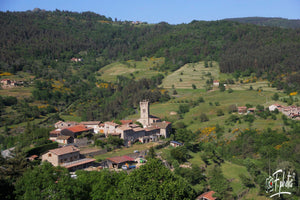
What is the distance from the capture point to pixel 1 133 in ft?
201

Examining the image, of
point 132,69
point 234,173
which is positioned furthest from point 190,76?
point 234,173

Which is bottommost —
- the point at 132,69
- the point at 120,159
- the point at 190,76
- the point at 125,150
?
the point at 125,150

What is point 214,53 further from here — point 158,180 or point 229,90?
point 158,180

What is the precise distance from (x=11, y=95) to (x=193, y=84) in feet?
188

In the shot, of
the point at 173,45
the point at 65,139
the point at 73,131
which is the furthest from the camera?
the point at 173,45

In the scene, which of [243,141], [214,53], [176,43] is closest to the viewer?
[243,141]

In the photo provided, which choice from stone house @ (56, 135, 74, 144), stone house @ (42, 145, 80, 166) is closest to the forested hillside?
stone house @ (56, 135, 74, 144)

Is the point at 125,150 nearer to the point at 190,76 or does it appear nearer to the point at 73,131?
the point at 73,131

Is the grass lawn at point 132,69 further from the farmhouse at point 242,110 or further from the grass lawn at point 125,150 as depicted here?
the grass lawn at point 125,150

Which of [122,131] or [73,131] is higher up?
[73,131]

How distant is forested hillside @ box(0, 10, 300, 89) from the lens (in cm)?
11217

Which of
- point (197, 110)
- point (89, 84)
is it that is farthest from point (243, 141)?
point (89, 84)

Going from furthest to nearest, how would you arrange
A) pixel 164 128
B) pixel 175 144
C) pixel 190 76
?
pixel 190 76, pixel 164 128, pixel 175 144

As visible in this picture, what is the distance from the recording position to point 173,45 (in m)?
165
